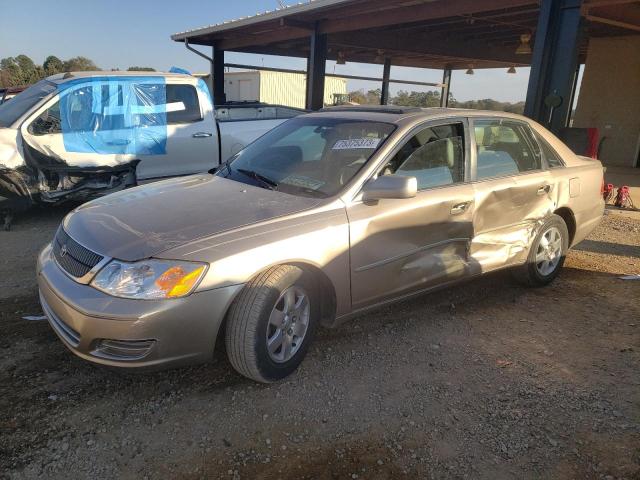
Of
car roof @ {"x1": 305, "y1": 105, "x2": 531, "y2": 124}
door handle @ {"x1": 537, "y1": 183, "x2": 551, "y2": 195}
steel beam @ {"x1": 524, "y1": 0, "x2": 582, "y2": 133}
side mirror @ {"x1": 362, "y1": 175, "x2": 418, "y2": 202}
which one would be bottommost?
door handle @ {"x1": 537, "y1": 183, "x2": 551, "y2": 195}

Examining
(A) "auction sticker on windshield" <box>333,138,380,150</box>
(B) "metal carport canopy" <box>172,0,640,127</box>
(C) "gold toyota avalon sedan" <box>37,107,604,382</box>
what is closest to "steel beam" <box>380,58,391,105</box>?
(B) "metal carport canopy" <box>172,0,640,127</box>

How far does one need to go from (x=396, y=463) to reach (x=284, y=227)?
1372 millimetres

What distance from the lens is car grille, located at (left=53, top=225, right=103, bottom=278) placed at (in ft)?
8.89

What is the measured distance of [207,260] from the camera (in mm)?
2590

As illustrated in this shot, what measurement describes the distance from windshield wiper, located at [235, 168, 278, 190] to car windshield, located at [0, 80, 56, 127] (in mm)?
4001

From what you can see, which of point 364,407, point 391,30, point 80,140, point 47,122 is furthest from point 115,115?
point 391,30

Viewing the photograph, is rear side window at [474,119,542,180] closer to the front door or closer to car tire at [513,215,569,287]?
the front door

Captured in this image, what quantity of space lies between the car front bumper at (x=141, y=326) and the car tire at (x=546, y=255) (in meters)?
2.93

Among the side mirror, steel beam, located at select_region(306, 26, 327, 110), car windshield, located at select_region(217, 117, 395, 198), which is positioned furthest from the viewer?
steel beam, located at select_region(306, 26, 327, 110)

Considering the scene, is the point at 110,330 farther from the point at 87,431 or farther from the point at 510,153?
the point at 510,153

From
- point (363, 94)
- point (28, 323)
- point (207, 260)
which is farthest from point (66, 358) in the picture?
point (363, 94)

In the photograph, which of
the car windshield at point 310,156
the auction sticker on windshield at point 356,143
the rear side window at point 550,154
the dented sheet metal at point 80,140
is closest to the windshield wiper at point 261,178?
the car windshield at point 310,156

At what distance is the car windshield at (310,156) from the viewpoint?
11.2 feet

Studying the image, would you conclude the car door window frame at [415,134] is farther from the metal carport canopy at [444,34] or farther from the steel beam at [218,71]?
the steel beam at [218,71]
